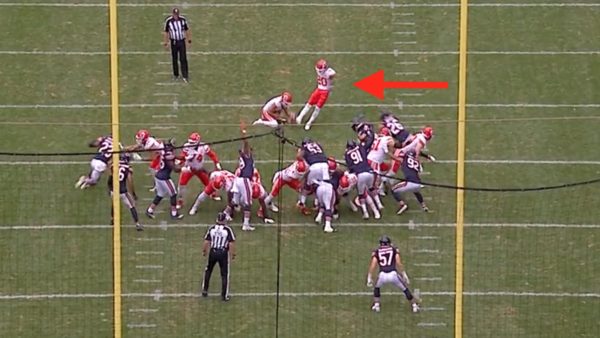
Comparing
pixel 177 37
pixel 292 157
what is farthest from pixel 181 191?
pixel 177 37

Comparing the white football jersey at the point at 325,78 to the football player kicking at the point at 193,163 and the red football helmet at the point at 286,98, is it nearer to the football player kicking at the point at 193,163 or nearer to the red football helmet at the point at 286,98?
the red football helmet at the point at 286,98

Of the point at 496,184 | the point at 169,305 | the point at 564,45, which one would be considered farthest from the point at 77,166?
the point at 564,45

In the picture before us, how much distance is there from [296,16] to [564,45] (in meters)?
4.23

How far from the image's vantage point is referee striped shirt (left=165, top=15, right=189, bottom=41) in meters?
27.3

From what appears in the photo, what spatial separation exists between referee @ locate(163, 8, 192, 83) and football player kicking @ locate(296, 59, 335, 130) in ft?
6.63

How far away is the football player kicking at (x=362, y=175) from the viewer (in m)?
24.7

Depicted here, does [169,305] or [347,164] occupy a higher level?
[347,164]

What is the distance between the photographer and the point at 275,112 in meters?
26.8

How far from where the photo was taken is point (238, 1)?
30141 millimetres

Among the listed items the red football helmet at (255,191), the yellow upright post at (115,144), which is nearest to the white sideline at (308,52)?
the red football helmet at (255,191)

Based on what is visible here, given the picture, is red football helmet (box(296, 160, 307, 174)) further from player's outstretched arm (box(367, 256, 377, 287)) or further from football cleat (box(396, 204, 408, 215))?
player's outstretched arm (box(367, 256, 377, 287))

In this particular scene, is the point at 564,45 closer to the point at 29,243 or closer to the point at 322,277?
the point at 322,277

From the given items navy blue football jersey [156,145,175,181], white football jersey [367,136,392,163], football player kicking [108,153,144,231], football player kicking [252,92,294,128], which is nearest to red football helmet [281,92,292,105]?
football player kicking [252,92,294,128]

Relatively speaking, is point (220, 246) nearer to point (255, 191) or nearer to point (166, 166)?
point (255, 191)
